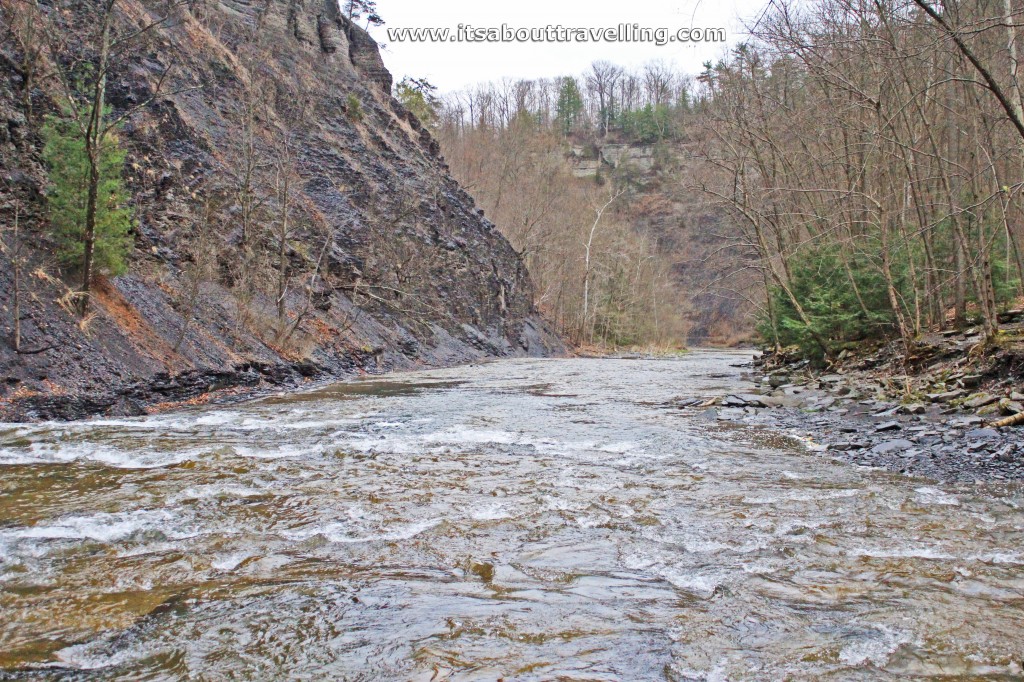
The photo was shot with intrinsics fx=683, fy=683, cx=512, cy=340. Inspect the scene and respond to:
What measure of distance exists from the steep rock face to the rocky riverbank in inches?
423

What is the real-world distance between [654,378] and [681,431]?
36.4ft

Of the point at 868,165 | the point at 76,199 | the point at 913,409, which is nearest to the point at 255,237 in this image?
the point at 76,199

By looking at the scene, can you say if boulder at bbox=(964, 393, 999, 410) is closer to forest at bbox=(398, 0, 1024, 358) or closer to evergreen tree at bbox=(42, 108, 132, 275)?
forest at bbox=(398, 0, 1024, 358)

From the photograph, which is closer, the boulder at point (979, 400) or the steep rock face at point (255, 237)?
the boulder at point (979, 400)

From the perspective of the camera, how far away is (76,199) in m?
12.9

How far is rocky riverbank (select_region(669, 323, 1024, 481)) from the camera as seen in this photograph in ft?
24.7

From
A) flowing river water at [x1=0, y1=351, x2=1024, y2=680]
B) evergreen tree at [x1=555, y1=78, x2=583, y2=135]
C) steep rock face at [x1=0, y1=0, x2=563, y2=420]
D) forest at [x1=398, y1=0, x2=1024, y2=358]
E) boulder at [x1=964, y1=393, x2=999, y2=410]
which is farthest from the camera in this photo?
evergreen tree at [x1=555, y1=78, x2=583, y2=135]

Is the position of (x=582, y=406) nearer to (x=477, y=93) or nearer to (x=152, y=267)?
(x=152, y=267)

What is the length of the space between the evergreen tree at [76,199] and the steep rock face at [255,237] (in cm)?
50

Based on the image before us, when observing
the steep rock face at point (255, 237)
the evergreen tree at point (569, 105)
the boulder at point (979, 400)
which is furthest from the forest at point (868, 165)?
the evergreen tree at point (569, 105)

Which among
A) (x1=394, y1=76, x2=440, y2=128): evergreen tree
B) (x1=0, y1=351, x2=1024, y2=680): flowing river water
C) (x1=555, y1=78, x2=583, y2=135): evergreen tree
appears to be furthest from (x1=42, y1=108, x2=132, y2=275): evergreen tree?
(x1=555, y1=78, x2=583, y2=135): evergreen tree

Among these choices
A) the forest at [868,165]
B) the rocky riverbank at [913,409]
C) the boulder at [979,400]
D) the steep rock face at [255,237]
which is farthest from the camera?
the steep rock face at [255,237]

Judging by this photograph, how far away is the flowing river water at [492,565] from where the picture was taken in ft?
10.6

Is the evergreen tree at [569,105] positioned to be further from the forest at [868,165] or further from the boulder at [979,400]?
the boulder at [979,400]
